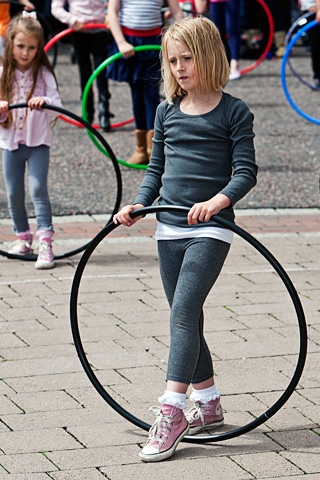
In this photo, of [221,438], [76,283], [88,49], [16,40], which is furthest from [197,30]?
[88,49]

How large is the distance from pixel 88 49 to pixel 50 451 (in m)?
7.54

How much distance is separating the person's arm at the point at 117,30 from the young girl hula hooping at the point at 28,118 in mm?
2054

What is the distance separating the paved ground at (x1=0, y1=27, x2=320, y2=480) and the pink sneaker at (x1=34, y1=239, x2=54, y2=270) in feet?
0.21

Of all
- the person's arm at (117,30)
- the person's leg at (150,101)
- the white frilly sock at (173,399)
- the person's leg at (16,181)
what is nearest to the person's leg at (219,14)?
the person's leg at (150,101)

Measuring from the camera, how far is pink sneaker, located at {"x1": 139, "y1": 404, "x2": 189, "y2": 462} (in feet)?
12.9

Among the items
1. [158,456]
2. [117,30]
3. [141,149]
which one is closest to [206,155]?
[158,456]

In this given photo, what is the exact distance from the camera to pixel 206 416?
423cm

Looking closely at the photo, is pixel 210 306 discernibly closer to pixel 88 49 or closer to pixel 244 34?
pixel 88 49

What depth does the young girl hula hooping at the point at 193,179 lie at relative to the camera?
397 cm

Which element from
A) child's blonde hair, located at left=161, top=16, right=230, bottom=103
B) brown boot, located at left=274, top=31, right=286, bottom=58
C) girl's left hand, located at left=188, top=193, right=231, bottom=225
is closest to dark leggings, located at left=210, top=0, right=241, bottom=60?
brown boot, located at left=274, top=31, right=286, bottom=58

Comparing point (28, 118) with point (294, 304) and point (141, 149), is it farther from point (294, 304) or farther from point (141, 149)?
point (294, 304)

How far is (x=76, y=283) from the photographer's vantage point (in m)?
4.18

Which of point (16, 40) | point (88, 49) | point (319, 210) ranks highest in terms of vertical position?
point (16, 40)

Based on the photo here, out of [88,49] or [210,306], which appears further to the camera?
[88,49]
